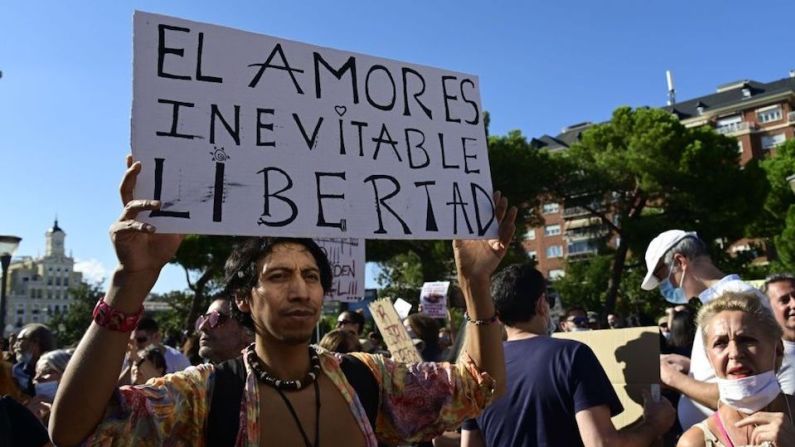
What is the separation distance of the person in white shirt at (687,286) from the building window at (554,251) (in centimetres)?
6788

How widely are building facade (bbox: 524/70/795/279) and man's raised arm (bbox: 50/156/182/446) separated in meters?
53.8

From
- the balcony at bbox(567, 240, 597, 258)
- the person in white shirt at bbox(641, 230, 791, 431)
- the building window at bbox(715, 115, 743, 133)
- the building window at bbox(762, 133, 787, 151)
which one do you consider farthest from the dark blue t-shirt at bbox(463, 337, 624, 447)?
the building window at bbox(762, 133, 787, 151)

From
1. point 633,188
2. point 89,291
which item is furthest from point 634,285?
point 89,291

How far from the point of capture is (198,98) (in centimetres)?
227

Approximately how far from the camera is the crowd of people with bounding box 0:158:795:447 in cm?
174

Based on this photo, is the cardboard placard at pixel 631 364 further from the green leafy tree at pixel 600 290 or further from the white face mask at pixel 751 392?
the green leafy tree at pixel 600 290

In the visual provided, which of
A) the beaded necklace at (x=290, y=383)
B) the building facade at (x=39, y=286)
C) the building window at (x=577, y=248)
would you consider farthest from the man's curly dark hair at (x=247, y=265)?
the building facade at (x=39, y=286)

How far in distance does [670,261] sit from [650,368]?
92cm

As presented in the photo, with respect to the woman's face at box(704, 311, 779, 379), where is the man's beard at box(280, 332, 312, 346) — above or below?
above

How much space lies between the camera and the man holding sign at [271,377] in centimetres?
167

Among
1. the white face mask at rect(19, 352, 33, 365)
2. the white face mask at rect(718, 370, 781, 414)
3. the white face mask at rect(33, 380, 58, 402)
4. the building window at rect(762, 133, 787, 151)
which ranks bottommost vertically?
the white face mask at rect(33, 380, 58, 402)

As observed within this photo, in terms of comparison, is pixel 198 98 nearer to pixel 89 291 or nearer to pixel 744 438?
pixel 744 438

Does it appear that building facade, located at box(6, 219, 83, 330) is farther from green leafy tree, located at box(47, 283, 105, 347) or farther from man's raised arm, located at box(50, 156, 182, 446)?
man's raised arm, located at box(50, 156, 182, 446)

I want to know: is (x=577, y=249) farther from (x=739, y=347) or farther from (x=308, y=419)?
(x=308, y=419)
